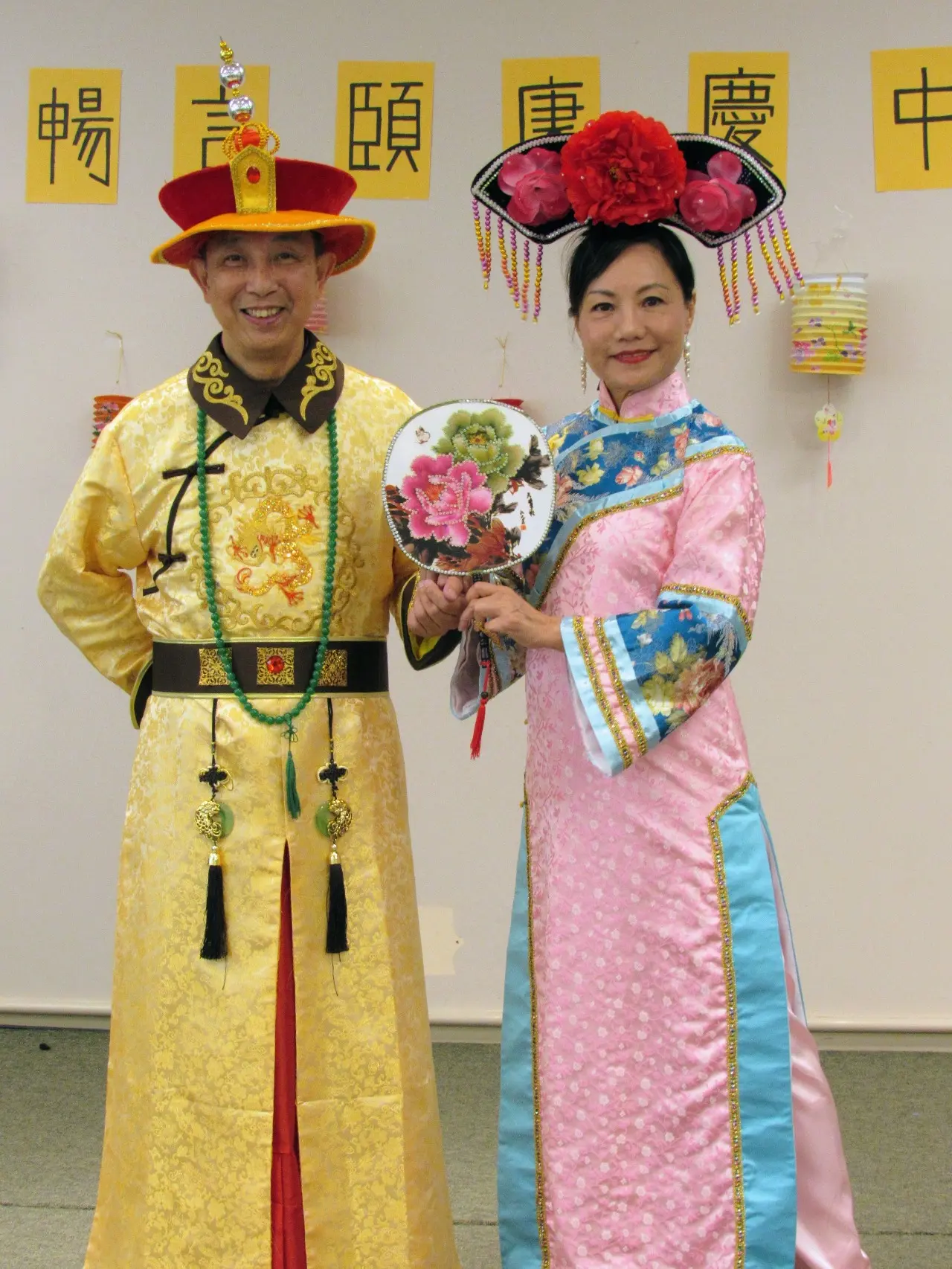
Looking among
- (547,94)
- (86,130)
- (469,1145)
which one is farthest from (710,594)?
(86,130)

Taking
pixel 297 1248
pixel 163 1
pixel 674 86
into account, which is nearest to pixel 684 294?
pixel 297 1248

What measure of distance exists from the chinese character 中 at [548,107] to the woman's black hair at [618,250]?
163 cm

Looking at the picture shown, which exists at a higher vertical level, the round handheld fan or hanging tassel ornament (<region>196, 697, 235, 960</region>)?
the round handheld fan

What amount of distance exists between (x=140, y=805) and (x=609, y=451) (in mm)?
819

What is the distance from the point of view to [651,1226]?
1816 mm

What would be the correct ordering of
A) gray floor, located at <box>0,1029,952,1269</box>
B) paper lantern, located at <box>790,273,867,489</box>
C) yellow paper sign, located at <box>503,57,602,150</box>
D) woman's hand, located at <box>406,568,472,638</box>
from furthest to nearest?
yellow paper sign, located at <box>503,57,602,150</box> < paper lantern, located at <box>790,273,867,489</box> < gray floor, located at <box>0,1029,952,1269</box> < woman's hand, located at <box>406,568,472,638</box>

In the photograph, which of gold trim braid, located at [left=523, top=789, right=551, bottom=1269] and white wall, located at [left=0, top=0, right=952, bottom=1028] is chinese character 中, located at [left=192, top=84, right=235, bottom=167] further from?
gold trim braid, located at [left=523, top=789, right=551, bottom=1269]

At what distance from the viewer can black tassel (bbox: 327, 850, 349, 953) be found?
192cm

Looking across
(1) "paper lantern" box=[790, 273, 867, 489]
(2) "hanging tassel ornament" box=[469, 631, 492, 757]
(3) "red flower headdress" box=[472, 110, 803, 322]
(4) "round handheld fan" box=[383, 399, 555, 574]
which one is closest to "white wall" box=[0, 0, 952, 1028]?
(1) "paper lantern" box=[790, 273, 867, 489]

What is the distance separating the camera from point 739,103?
3.36m

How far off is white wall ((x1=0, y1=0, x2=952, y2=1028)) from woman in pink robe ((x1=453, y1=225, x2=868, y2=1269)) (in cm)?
160

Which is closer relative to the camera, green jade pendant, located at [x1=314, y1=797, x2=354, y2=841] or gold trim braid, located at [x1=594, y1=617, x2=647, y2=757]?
gold trim braid, located at [x1=594, y1=617, x2=647, y2=757]

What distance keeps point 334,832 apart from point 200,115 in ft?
7.21

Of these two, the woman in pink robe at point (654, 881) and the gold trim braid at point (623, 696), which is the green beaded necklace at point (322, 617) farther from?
the gold trim braid at point (623, 696)
